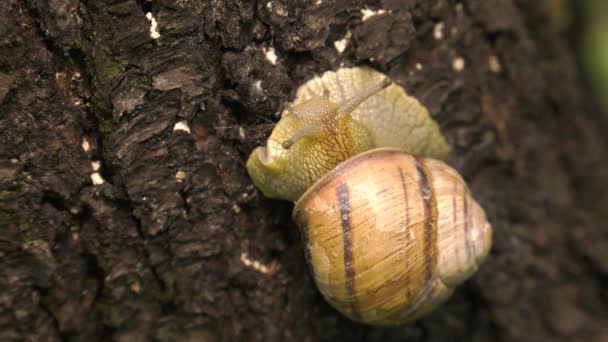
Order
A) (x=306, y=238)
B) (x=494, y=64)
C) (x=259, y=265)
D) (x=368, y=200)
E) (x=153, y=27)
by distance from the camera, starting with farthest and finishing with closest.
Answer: (x=494, y=64)
(x=259, y=265)
(x=306, y=238)
(x=368, y=200)
(x=153, y=27)

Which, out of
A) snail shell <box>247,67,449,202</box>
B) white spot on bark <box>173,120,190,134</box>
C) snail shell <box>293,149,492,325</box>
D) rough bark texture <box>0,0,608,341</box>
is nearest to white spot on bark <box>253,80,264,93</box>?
rough bark texture <box>0,0,608,341</box>

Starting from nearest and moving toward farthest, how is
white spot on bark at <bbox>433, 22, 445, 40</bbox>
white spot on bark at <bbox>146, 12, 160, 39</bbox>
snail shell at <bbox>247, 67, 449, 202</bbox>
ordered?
white spot on bark at <bbox>146, 12, 160, 39</bbox>
snail shell at <bbox>247, 67, 449, 202</bbox>
white spot on bark at <bbox>433, 22, 445, 40</bbox>

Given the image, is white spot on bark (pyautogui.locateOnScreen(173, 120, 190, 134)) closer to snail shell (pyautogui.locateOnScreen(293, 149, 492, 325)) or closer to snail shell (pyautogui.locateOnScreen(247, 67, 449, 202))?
snail shell (pyautogui.locateOnScreen(247, 67, 449, 202))

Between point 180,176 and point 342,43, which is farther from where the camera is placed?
point 342,43

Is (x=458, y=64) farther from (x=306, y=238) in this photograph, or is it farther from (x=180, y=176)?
(x=180, y=176)

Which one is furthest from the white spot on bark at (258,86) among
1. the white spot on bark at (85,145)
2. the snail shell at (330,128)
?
the white spot on bark at (85,145)

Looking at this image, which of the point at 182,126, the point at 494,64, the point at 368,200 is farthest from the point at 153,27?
the point at 494,64
